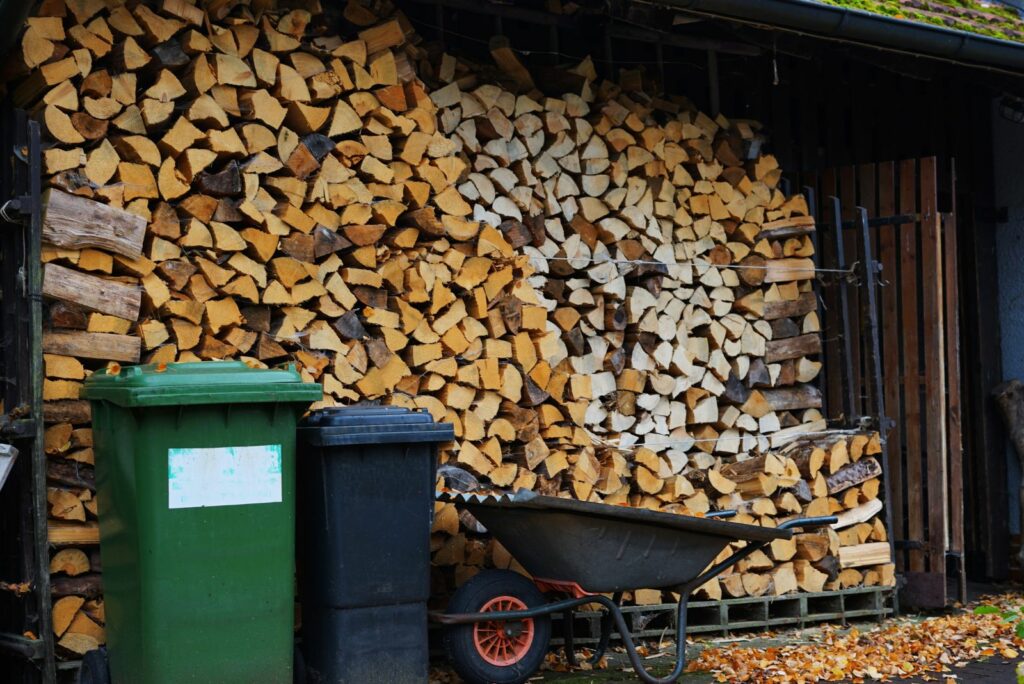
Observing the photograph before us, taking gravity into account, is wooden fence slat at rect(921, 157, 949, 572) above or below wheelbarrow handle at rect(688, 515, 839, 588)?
above

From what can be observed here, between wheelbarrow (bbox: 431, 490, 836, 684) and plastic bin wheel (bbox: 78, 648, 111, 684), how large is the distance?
4.05 ft

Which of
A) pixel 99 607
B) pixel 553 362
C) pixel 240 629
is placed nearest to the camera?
pixel 240 629

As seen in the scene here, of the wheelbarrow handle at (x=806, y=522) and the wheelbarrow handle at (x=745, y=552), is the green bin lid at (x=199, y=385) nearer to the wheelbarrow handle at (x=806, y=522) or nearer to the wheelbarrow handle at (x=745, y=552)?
the wheelbarrow handle at (x=745, y=552)

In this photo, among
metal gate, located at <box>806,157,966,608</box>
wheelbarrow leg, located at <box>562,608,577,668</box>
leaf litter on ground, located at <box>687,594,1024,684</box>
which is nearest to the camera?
leaf litter on ground, located at <box>687,594,1024,684</box>

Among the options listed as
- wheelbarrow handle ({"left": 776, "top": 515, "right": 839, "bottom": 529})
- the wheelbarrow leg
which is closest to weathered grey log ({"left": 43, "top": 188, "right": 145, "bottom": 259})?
the wheelbarrow leg

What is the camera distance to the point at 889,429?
7367 mm

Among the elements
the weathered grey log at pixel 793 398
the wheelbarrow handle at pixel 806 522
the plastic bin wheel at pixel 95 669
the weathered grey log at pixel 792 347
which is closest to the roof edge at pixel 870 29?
the weathered grey log at pixel 792 347

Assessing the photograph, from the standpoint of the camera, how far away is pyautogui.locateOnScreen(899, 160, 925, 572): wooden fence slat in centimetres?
745

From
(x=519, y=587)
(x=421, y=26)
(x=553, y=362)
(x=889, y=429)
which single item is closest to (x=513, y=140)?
(x=421, y=26)

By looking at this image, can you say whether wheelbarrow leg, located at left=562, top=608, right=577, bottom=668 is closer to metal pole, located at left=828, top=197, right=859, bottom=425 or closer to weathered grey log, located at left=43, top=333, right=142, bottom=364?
weathered grey log, located at left=43, top=333, right=142, bottom=364

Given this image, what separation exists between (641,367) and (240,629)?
280 centimetres

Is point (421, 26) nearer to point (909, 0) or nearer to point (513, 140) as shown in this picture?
point (513, 140)

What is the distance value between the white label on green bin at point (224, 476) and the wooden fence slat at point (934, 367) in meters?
4.19

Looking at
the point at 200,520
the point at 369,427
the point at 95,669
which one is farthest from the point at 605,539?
the point at 95,669
